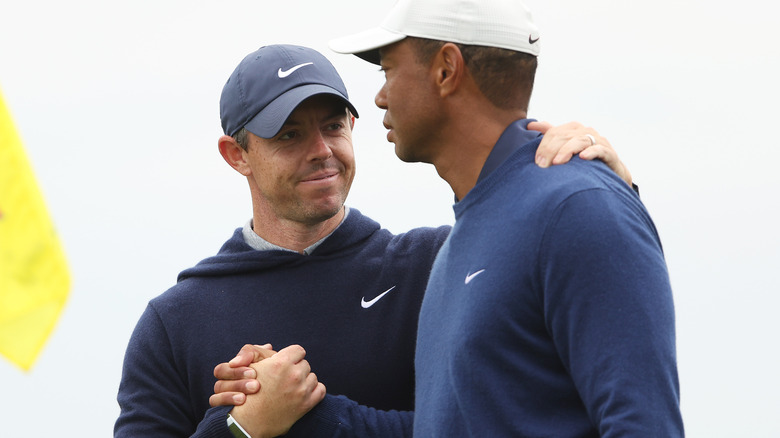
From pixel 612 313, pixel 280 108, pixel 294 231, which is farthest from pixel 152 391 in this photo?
pixel 612 313

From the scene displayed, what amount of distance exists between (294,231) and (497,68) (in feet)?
4.43

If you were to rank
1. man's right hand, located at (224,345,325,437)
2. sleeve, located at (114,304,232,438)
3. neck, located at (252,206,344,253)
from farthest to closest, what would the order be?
1. neck, located at (252,206,344,253)
2. sleeve, located at (114,304,232,438)
3. man's right hand, located at (224,345,325,437)

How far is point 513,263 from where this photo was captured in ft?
8.77

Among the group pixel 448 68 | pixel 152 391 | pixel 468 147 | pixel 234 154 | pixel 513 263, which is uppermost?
pixel 448 68

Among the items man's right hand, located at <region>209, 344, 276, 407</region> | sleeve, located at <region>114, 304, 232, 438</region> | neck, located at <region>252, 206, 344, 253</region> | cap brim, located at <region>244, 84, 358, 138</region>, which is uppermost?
cap brim, located at <region>244, 84, 358, 138</region>

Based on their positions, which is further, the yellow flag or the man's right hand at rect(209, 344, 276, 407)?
the man's right hand at rect(209, 344, 276, 407)

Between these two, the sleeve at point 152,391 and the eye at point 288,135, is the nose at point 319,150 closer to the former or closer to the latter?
the eye at point 288,135

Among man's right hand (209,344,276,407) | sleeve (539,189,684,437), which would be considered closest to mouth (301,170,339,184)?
man's right hand (209,344,276,407)

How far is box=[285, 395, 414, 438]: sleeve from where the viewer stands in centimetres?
362

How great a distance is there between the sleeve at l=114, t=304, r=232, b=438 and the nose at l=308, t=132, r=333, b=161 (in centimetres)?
80

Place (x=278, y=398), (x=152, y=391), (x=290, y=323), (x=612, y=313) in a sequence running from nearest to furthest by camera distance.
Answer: (x=612, y=313) < (x=278, y=398) < (x=152, y=391) < (x=290, y=323)

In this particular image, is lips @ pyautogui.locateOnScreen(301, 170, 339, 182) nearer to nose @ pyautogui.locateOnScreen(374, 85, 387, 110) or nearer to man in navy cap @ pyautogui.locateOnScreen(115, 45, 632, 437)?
man in navy cap @ pyautogui.locateOnScreen(115, 45, 632, 437)

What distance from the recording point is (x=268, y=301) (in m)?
4.00

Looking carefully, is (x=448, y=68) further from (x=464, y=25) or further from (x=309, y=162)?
(x=309, y=162)
